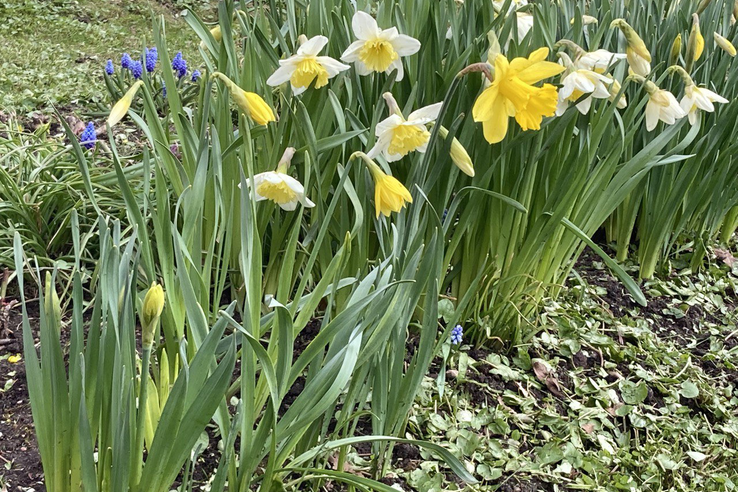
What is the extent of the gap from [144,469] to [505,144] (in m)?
1.14

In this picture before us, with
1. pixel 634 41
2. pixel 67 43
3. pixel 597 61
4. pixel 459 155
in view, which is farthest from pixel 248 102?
pixel 67 43

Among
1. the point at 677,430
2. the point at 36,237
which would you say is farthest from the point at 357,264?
the point at 36,237

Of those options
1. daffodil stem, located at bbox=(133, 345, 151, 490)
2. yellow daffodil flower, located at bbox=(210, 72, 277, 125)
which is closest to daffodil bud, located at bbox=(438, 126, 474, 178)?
yellow daffodil flower, located at bbox=(210, 72, 277, 125)

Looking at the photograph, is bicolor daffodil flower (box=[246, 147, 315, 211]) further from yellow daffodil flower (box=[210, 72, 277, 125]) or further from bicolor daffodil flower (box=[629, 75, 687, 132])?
bicolor daffodil flower (box=[629, 75, 687, 132])

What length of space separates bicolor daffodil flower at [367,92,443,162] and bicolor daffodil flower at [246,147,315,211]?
0.59 feet

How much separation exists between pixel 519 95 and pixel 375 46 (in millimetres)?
449

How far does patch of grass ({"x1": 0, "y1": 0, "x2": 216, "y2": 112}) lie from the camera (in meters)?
3.38

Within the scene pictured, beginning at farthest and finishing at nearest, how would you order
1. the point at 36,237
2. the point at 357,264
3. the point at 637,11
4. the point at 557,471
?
the point at 637,11
the point at 36,237
the point at 357,264
the point at 557,471

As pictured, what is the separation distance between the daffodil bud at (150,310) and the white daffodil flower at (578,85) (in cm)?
103

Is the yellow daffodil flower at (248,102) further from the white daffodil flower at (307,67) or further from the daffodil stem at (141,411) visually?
the daffodil stem at (141,411)

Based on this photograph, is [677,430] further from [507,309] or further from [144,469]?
[144,469]

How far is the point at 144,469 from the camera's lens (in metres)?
0.99

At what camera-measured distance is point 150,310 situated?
A: 88 cm

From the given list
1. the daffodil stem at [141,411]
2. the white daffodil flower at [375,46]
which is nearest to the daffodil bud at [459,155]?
the white daffodil flower at [375,46]
